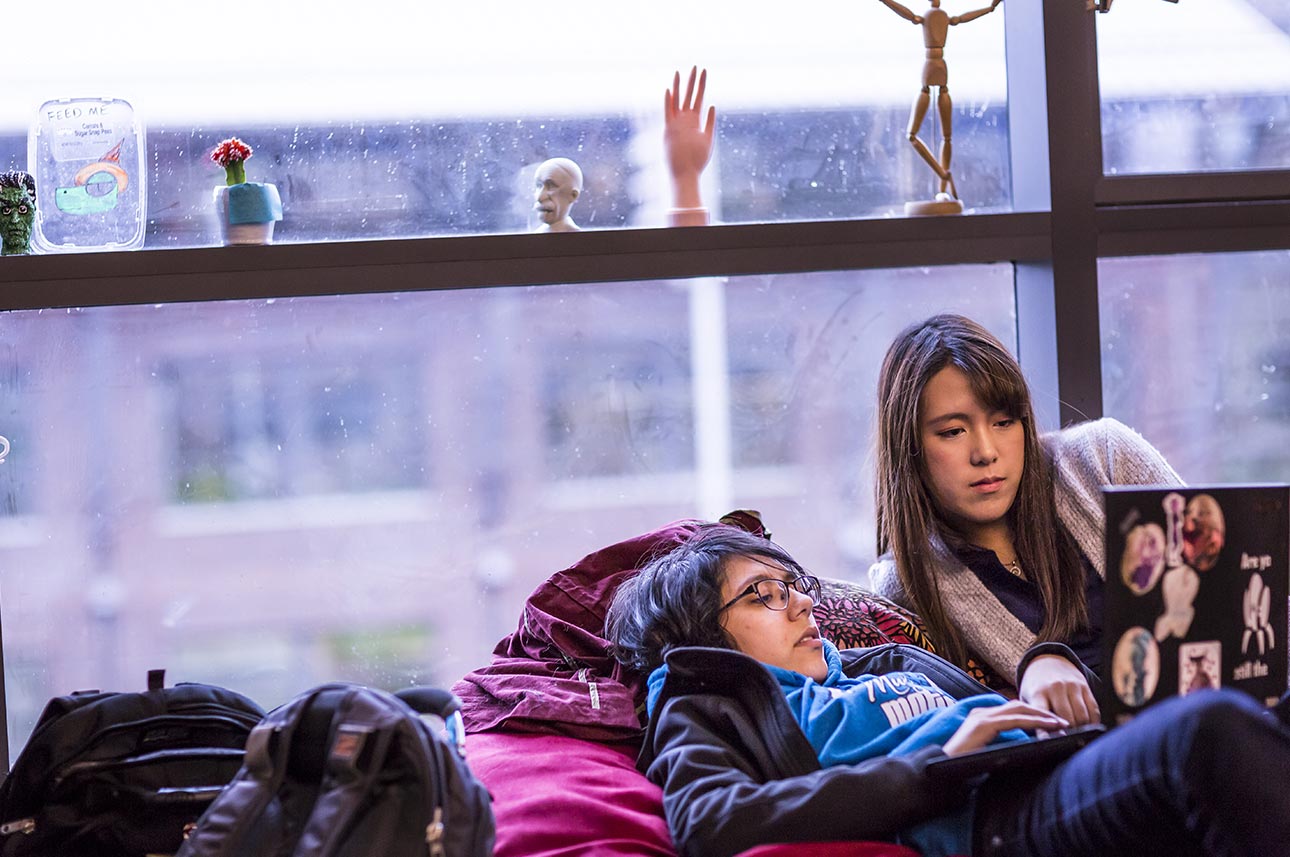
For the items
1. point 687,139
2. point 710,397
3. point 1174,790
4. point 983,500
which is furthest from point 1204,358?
point 1174,790

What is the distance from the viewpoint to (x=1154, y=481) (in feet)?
6.23

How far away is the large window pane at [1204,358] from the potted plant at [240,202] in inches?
61.6

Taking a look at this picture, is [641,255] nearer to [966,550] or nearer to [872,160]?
[872,160]

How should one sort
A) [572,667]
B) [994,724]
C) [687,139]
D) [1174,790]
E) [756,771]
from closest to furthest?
[1174,790]
[994,724]
[756,771]
[572,667]
[687,139]

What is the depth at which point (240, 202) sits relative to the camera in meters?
1.95

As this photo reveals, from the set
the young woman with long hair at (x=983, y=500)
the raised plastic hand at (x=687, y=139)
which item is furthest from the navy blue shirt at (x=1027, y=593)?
the raised plastic hand at (x=687, y=139)

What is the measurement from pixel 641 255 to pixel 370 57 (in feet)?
2.02

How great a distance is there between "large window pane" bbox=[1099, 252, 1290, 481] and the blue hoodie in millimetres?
1080

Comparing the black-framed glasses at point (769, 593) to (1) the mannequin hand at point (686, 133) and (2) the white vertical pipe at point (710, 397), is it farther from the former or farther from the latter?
(1) the mannequin hand at point (686, 133)

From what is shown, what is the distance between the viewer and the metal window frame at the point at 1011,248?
6.34 ft

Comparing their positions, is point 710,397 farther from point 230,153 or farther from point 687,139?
point 230,153

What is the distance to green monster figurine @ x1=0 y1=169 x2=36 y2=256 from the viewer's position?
74.4 inches

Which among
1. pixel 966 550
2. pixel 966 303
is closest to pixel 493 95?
pixel 966 303

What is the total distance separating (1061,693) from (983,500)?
0.44m
